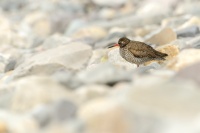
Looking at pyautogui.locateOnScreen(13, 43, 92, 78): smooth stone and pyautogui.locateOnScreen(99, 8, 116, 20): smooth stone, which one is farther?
pyautogui.locateOnScreen(99, 8, 116, 20): smooth stone

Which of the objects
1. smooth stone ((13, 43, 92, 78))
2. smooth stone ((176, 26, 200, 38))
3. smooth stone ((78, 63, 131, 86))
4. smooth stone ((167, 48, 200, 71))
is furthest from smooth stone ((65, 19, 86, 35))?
smooth stone ((78, 63, 131, 86))

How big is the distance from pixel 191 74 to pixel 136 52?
306 cm

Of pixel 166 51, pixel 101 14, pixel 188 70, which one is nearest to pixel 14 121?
pixel 188 70

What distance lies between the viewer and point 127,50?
28.3ft

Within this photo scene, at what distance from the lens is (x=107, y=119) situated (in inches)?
184

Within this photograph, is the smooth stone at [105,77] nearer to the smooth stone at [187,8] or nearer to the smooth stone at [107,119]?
the smooth stone at [107,119]

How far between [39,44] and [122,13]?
23.5 ft

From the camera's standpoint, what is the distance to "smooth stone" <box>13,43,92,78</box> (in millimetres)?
8305

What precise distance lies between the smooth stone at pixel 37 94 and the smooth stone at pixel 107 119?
45cm

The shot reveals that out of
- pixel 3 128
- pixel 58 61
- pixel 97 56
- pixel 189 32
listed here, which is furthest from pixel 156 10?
pixel 3 128

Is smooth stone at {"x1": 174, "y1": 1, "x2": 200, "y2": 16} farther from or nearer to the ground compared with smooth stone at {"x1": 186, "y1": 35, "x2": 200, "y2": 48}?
farther from the ground

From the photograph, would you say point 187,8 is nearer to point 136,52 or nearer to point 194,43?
point 194,43

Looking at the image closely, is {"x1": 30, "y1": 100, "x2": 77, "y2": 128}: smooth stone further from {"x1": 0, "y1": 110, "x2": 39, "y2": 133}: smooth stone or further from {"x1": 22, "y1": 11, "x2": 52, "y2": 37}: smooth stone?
{"x1": 22, "y1": 11, "x2": 52, "y2": 37}: smooth stone

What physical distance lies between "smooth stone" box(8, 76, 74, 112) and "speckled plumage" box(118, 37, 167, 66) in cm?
324
